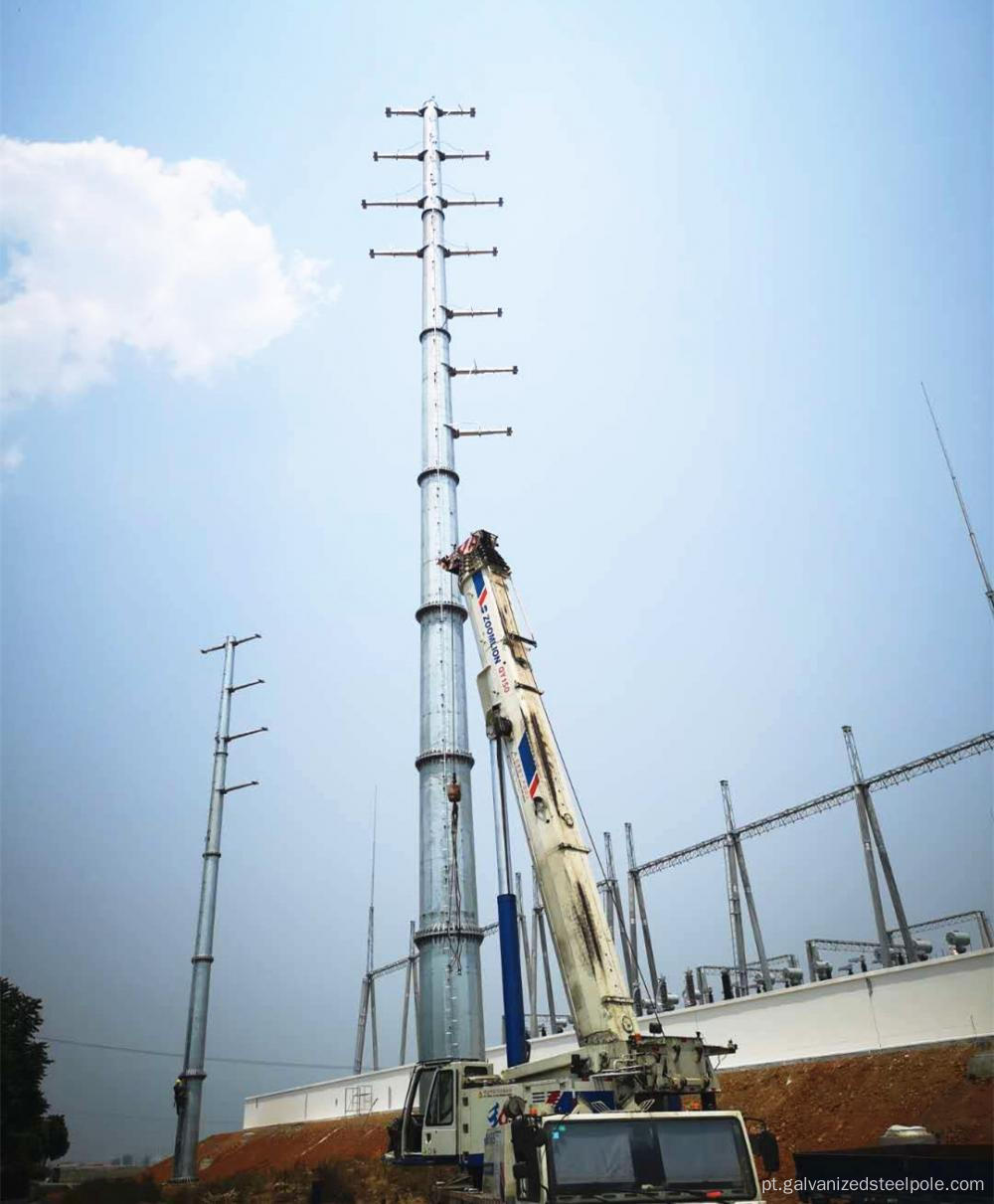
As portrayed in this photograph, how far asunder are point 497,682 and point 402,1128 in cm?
592

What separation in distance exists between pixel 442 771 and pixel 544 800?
409cm

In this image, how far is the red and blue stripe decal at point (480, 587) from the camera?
13.5 metres

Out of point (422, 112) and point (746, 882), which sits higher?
point (422, 112)

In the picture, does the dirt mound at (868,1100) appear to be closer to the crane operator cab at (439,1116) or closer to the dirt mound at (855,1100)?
the dirt mound at (855,1100)

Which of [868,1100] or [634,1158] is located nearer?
[634,1158]

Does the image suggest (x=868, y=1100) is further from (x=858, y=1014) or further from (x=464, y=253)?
(x=464, y=253)

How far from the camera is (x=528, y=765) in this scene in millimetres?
11523

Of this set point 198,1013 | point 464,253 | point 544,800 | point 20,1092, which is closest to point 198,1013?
point 198,1013

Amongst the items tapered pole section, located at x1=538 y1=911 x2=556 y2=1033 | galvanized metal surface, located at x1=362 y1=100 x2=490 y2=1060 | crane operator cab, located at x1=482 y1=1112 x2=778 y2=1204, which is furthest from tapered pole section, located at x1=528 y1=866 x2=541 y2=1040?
crane operator cab, located at x1=482 y1=1112 x2=778 y2=1204

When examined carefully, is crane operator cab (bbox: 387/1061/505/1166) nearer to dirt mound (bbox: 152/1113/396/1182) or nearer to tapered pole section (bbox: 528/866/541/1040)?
dirt mound (bbox: 152/1113/396/1182)

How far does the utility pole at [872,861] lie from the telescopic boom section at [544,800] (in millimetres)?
20251

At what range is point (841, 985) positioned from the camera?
18.3m

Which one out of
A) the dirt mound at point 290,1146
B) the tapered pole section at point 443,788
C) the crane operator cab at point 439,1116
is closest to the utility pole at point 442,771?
the tapered pole section at point 443,788

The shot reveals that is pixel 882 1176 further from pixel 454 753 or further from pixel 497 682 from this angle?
pixel 454 753
